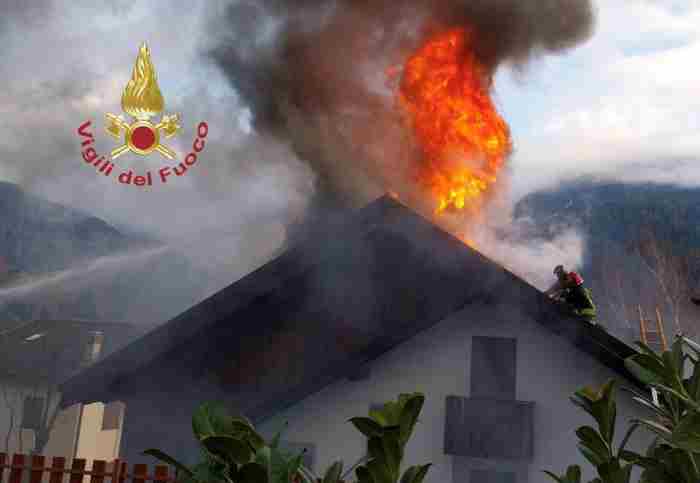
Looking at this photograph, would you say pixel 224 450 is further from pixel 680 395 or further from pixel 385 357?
pixel 385 357

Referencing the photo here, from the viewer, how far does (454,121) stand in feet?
66.2

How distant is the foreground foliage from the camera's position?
242 cm

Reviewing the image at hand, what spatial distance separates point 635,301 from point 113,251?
63851 mm

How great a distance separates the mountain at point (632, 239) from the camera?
163 feet

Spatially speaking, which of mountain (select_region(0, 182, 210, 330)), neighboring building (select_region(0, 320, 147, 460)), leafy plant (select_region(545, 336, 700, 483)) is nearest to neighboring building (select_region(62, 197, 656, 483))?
leafy plant (select_region(545, 336, 700, 483))

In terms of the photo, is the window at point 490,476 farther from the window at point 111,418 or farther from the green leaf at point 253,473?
the window at point 111,418

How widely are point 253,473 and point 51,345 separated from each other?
2905 cm

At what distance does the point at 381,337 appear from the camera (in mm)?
10672

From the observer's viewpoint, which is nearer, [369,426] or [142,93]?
[369,426]

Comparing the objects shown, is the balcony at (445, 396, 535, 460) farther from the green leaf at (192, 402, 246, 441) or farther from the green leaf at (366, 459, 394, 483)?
the green leaf at (192, 402, 246, 441)

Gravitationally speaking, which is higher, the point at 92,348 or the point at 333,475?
the point at 92,348

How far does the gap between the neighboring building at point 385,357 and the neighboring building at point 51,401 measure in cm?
1427

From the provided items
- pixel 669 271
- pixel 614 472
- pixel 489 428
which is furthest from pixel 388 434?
pixel 669 271

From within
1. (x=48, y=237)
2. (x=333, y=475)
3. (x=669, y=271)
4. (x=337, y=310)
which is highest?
(x=48, y=237)
